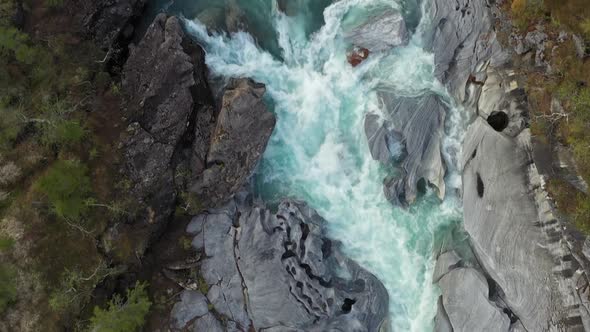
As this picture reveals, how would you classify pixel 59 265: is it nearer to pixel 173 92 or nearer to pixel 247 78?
pixel 173 92

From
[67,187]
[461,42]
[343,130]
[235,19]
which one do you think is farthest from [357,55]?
[67,187]

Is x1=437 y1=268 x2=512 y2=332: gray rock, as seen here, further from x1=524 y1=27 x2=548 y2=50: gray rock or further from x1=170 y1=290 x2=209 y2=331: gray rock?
x1=170 y1=290 x2=209 y2=331: gray rock

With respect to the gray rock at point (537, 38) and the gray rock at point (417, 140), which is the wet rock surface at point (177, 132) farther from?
the gray rock at point (537, 38)

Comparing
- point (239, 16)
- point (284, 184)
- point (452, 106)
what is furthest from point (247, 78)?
point (452, 106)

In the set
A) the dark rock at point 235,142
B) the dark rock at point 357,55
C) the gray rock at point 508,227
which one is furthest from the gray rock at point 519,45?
the dark rock at point 235,142

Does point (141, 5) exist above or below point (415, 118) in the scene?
above

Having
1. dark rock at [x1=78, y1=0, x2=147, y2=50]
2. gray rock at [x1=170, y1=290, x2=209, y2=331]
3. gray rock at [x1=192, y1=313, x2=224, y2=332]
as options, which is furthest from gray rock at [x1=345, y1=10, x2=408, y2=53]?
gray rock at [x1=192, y1=313, x2=224, y2=332]

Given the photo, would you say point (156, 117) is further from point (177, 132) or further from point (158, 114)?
point (177, 132)
